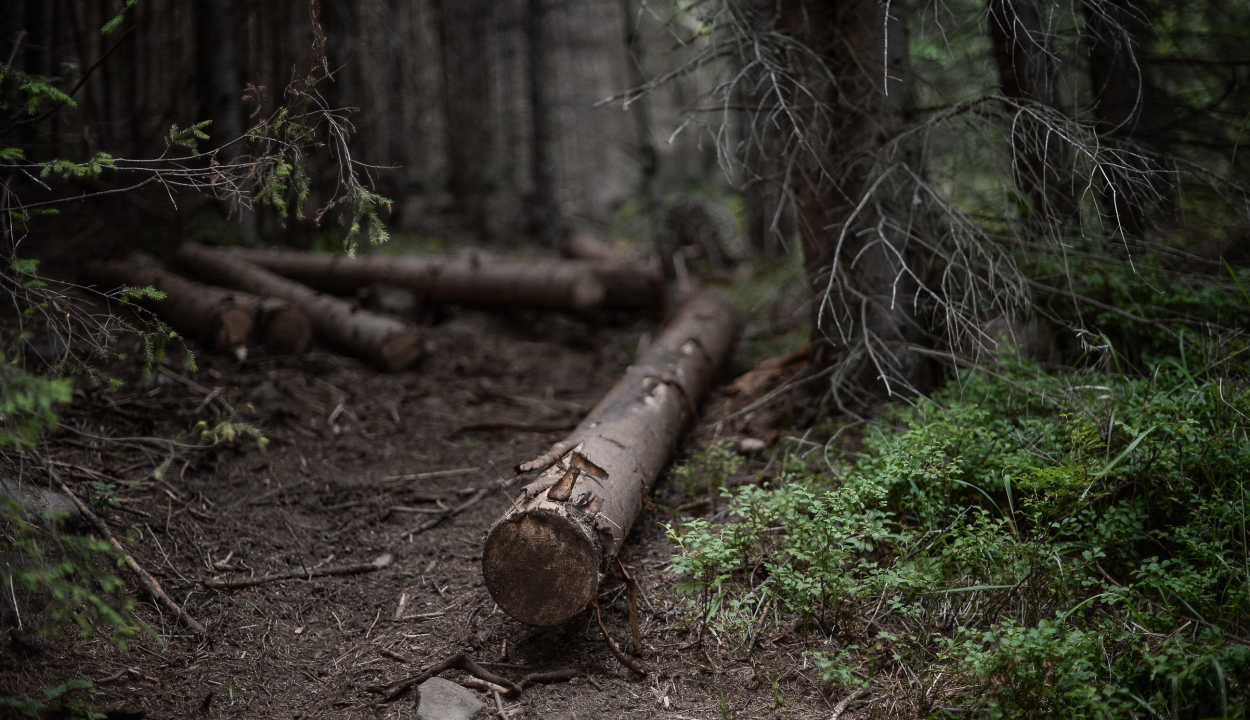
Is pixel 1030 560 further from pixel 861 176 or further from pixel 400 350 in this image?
pixel 400 350

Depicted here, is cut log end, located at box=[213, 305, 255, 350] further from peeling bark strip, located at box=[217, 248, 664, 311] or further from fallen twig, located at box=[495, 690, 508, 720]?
fallen twig, located at box=[495, 690, 508, 720]

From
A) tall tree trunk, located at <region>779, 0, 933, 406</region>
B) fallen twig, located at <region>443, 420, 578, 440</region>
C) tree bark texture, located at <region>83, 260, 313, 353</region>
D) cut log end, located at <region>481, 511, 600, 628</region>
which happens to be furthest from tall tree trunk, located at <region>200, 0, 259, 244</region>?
cut log end, located at <region>481, 511, 600, 628</region>

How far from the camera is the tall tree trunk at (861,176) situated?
14.2 feet

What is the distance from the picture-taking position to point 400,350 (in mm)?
6344

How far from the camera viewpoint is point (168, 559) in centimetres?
348

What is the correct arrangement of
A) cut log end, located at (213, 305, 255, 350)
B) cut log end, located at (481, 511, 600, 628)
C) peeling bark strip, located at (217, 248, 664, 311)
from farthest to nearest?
peeling bark strip, located at (217, 248, 664, 311), cut log end, located at (213, 305, 255, 350), cut log end, located at (481, 511, 600, 628)

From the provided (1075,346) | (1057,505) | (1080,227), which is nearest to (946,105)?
(1080,227)

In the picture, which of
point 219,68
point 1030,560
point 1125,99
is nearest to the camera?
point 1030,560

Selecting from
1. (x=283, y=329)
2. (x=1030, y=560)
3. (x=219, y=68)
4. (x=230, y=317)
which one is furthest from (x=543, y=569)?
(x=219, y=68)

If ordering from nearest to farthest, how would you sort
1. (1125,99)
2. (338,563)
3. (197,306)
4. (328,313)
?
(338,563)
(1125,99)
(197,306)
(328,313)

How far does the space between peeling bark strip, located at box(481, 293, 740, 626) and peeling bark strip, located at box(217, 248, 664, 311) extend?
2.92 metres

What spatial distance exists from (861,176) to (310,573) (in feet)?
13.2

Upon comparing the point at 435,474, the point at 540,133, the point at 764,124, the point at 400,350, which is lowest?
the point at 435,474

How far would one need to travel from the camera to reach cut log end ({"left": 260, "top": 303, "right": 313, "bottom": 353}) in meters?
6.18
